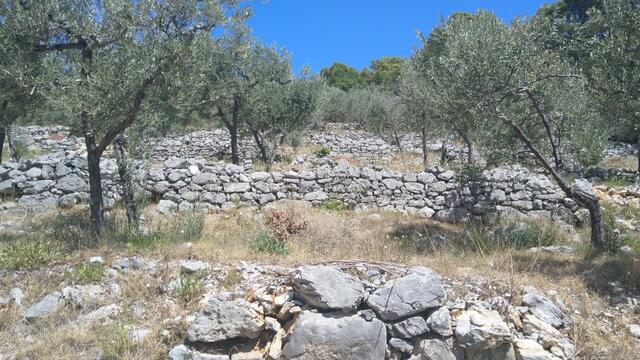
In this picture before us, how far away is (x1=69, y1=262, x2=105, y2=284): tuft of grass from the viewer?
6698mm

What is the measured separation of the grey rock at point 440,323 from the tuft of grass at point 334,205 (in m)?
7.63

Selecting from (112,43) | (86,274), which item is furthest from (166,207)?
(86,274)

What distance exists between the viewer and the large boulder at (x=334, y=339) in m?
5.56

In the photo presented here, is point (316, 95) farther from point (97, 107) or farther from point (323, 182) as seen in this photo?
point (97, 107)

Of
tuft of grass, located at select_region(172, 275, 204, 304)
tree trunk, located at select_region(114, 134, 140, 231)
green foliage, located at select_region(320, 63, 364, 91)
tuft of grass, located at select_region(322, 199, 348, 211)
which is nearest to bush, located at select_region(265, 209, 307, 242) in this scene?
tree trunk, located at select_region(114, 134, 140, 231)

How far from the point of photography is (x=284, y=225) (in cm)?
962

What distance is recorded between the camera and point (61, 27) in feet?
27.4

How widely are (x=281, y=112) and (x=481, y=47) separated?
11.8m

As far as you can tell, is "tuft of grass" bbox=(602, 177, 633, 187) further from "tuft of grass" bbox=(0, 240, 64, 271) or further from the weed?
"tuft of grass" bbox=(0, 240, 64, 271)

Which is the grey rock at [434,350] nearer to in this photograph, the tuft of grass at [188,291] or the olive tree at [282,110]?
the tuft of grass at [188,291]

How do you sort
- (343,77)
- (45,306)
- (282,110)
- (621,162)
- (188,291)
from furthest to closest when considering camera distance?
(343,77) < (621,162) < (282,110) < (188,291) < (45,306)

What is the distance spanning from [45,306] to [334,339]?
3.68m

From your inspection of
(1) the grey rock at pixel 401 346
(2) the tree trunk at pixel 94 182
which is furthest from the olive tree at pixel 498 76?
(2) the tree trunk at pixel 94 182

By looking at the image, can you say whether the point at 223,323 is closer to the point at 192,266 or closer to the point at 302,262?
the point at 192,266
